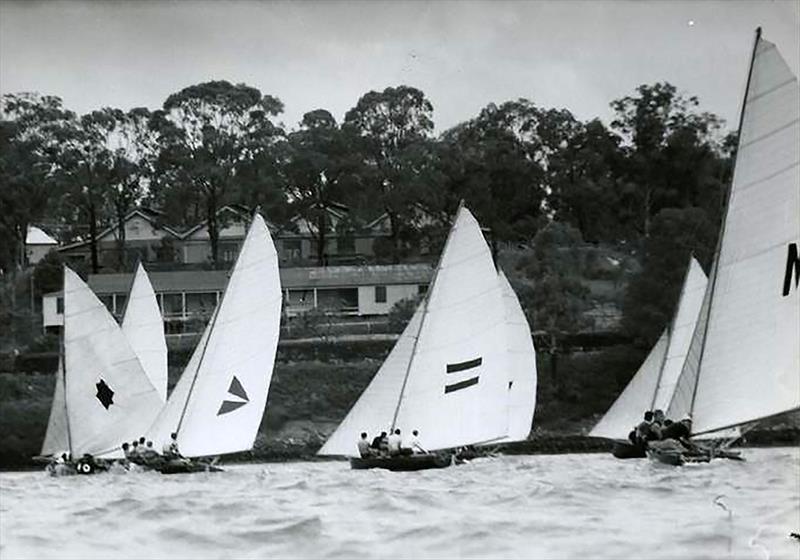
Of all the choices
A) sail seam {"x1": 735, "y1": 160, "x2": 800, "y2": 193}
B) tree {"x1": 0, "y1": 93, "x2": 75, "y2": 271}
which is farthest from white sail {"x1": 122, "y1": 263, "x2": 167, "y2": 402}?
sail seam {"x1": 735, "y1": 160, "x2": 800, "y2": 193}

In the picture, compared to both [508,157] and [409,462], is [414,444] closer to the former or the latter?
[409,462]

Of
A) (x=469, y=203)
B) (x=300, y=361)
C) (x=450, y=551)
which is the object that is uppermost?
(x=469, y=203)

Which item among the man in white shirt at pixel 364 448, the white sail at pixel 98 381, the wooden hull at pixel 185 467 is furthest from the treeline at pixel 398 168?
the wooden hull at pixel 185 467

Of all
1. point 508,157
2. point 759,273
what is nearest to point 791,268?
point 759,273

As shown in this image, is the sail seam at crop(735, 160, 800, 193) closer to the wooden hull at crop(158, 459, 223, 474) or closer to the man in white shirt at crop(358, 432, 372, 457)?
the man in white shirt at crop(358, 432, 372, 457)

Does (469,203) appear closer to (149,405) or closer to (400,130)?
(400,130)

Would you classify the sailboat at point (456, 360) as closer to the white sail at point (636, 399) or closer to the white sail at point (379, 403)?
the white sail at point (379, 403)

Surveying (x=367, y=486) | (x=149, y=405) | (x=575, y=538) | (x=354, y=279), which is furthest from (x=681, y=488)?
(x=149, y=405)

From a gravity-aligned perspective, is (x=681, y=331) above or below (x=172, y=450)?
above
